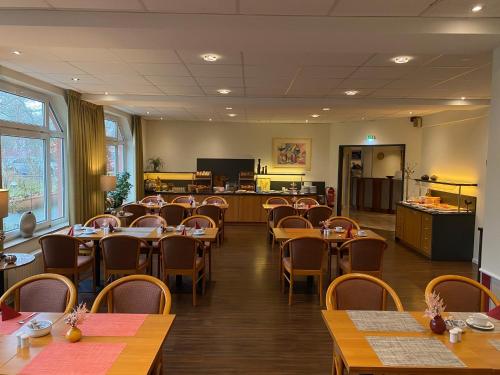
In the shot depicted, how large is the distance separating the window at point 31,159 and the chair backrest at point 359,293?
4780mm

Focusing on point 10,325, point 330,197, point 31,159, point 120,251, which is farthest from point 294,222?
point 330,197

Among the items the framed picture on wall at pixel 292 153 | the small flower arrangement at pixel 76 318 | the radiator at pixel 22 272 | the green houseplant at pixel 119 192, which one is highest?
the framed picture on wall at pixel 292 153

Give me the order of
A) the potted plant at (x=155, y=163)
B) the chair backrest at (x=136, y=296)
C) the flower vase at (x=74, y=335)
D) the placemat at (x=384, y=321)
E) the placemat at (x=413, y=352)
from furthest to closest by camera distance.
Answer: the potted plant at (x=155, y=163) → the chair backrest at (x=136, y=296) → the placemat at (x=384, y=321) → the flower vase at (x=74, y=335) → the placemat at (x=413, y=352)

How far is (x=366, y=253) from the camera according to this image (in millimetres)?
4789

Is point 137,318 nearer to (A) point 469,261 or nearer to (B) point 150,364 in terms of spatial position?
(B) point 150,364

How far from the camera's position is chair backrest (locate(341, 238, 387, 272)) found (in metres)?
4.75

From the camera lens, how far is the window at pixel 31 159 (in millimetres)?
5547

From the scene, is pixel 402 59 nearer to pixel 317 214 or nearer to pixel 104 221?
pixel 317 214

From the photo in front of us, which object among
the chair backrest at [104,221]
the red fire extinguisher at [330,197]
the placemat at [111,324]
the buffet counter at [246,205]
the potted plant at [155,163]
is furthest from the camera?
the potted plant at [155,163]

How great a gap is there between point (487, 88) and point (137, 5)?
558 centimetres

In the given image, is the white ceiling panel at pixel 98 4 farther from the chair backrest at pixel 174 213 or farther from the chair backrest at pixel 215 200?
the chair backrest at pixel 215 200

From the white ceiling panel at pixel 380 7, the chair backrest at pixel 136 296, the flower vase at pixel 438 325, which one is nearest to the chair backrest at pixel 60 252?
the chair backrest at pixel 136 296

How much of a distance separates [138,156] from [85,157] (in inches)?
142

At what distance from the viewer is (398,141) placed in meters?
10.0
